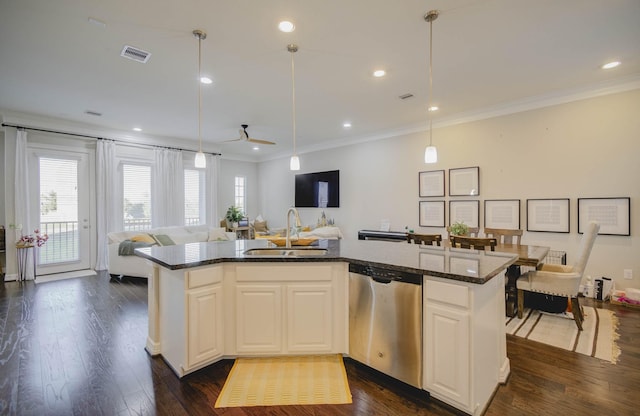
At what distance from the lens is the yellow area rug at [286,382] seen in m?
1.94

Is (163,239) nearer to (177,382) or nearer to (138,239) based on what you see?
(138,239)

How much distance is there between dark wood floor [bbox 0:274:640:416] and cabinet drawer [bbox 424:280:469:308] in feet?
2.30

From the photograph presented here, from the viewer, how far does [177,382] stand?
84.4 inches

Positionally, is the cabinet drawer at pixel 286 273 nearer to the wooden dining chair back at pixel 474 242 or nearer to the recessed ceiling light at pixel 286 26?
the wooden dining chair back at pixel 474 242

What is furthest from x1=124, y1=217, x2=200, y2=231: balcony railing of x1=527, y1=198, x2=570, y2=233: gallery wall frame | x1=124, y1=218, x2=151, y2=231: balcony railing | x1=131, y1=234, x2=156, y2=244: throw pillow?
x1=527, y1=198, x2=570, y2=233: gallery wall frame

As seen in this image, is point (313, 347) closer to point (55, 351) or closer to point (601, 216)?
point (55, 351)

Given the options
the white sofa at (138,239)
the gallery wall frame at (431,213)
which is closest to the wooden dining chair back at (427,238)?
the gallery wall frame at (431,213)

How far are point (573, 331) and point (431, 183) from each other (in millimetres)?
3064

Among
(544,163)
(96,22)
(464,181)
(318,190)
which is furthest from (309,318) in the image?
(318,190)

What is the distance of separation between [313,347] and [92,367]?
179 cm

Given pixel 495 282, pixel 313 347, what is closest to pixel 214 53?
pixel 313 347

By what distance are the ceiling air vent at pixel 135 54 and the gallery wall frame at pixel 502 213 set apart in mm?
5163

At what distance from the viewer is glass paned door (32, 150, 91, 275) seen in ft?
17.6

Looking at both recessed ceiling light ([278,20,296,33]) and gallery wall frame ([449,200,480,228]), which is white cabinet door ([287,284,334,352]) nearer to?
recessed ceiling light ([278,20,296,33])
